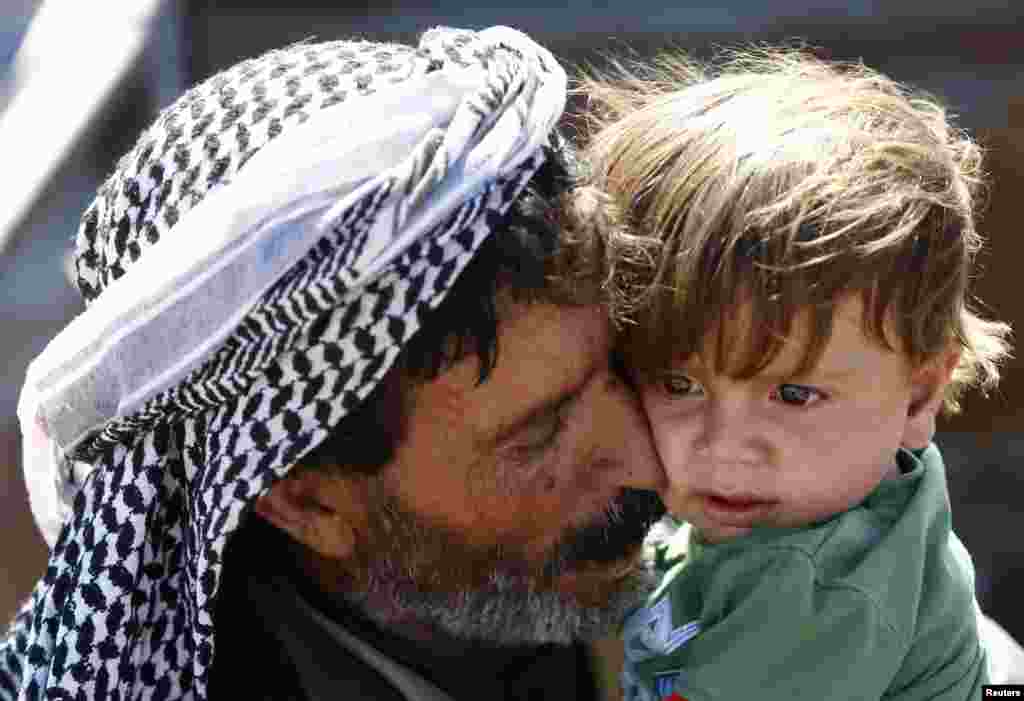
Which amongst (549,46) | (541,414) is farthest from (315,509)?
(549,46)

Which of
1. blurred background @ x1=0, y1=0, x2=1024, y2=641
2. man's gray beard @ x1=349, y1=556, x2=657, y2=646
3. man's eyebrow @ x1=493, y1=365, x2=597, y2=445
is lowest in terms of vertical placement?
blurred background @ x1=0, y1=0, x2=1024, y2=641

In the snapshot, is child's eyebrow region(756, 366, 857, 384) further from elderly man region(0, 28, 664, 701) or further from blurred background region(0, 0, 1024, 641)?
blurred background region(0, 0, 1024, 641)

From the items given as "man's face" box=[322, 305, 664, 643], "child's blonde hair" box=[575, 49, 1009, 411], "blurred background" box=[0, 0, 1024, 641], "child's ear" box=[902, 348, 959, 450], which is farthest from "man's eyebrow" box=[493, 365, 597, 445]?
"blurred background" box=[0, 0, 1024, 641]

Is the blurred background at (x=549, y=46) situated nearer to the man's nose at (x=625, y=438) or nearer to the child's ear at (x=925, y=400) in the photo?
the man's nose at (x=625, y=438)

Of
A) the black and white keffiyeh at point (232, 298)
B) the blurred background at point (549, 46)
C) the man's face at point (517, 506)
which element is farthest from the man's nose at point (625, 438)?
the blurred background at point (549, 46)

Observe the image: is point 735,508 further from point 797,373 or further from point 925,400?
point 925,400

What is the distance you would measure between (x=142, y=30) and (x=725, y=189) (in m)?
2.51

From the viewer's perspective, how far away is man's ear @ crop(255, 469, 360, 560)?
2.37m

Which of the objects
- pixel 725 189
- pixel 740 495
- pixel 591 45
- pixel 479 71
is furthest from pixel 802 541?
pixel 591 45

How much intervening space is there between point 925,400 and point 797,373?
1.13 feet

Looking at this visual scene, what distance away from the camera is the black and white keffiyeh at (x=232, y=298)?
2082mm

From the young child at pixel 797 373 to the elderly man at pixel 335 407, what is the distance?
0.12 metres

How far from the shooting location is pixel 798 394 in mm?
2406

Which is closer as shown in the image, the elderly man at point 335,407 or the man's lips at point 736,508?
the elderly man at point 335,407
